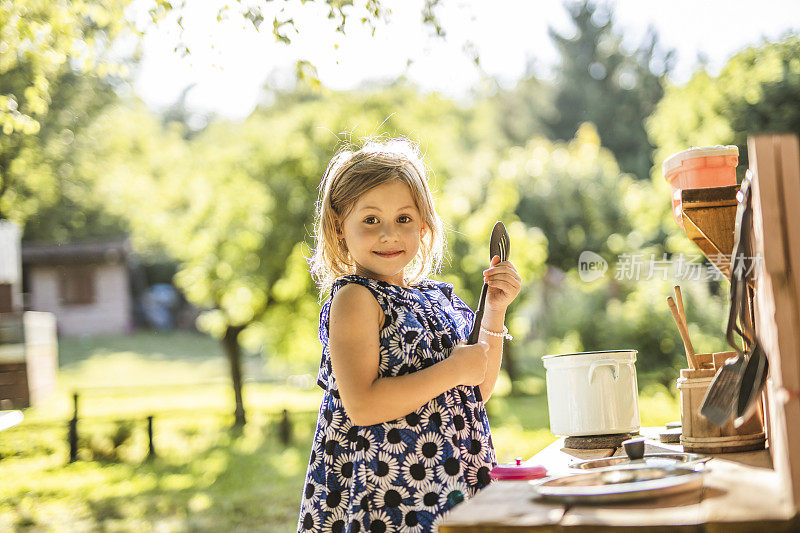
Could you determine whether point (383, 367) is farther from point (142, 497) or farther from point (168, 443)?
point (168, 443)

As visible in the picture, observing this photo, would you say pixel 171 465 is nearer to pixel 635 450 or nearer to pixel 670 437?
pixel 670 437

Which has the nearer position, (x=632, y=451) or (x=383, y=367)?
(x=632, y=451)

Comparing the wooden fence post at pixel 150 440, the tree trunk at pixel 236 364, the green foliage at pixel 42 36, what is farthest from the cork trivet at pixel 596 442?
the tree trunk at pixel 236 364

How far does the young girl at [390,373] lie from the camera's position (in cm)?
112

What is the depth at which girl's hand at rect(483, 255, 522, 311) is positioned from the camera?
1.29 meters

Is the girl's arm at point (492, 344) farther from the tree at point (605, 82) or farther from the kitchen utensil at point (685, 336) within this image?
the tree at point (605, 82)

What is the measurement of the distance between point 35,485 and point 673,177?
4.98 meters

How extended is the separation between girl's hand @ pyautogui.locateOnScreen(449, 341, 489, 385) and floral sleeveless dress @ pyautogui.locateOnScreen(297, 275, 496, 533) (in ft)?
0.20

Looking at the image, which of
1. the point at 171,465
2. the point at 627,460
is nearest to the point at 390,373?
the point at 627,460

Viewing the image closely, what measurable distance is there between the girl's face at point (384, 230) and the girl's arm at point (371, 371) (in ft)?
0.29

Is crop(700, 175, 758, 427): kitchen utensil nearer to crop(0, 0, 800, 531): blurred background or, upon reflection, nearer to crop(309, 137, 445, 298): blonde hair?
crop(309, 137, 445, 298): blonde hair

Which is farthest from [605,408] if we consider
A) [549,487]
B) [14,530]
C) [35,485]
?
[35,485]

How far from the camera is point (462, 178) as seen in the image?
8172mm

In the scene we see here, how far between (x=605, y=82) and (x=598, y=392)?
17.3 meters
